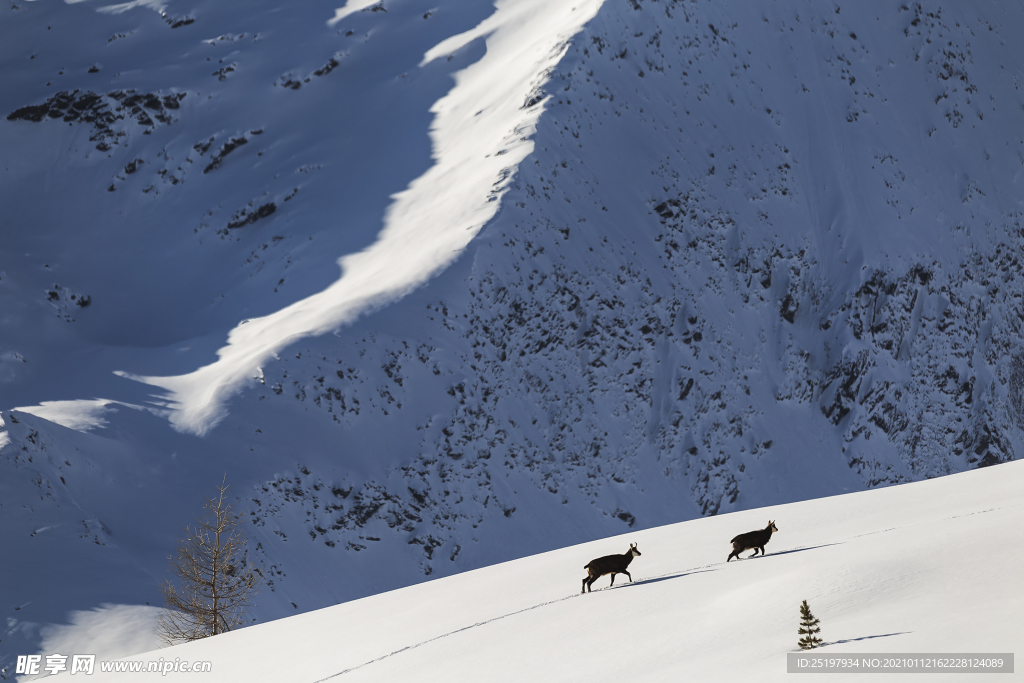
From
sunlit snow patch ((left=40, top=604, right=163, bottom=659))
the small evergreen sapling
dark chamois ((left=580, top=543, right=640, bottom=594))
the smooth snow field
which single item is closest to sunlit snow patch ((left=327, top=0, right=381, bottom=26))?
sunlit snow patch ((left=40, top=604, right=163, bottom=659))

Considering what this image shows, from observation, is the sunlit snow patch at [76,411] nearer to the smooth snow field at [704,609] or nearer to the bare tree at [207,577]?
the bare tree at [207,577]

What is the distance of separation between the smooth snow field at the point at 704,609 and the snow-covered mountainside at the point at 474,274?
585 inches

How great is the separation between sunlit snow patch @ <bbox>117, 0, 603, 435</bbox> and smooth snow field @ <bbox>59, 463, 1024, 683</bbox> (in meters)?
22.1

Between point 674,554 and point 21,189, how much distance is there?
49.0m

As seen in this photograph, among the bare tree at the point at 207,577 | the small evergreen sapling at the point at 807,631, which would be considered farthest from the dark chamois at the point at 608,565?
the bare tree at the point at 207,577

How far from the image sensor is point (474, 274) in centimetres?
3875

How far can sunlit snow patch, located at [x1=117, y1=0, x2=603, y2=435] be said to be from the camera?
35.1 meters

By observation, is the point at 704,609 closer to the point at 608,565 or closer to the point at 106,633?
the point at 608,565

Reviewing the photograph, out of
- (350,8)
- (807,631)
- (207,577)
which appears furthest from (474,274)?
(350,8)

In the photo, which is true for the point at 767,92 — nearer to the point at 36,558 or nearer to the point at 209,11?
the point at 209,11

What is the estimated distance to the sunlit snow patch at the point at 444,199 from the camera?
115 ft

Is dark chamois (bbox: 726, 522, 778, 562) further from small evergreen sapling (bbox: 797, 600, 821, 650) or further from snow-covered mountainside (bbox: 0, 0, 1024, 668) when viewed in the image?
snow-covered mountainside (bbox: 0, 0, 1024, 668)

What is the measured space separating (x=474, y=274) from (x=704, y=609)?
30.2 m

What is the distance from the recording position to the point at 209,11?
211ft
